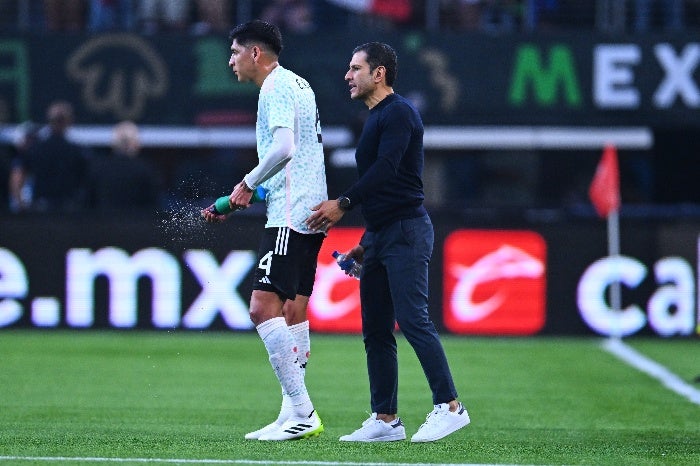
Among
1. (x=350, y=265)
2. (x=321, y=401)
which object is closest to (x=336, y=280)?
(x=321, y=401)

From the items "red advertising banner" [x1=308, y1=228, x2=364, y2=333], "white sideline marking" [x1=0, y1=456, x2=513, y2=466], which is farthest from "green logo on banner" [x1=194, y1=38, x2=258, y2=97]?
"white sideline marking" [x1=0, y1=456, x2=513, y2=466]

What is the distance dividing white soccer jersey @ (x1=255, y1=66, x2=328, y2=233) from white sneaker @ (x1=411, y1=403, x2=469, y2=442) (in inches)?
47.8

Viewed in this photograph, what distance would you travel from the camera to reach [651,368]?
14.0m

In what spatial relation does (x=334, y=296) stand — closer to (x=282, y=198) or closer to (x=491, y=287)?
(x=491, y=287)

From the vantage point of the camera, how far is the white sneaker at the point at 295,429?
8.44 m

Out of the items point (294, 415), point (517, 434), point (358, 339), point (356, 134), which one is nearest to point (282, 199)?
point (294, 415)

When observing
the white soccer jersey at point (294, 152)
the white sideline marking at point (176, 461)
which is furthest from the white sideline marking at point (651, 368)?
the white sideline marking at point (176, 461)

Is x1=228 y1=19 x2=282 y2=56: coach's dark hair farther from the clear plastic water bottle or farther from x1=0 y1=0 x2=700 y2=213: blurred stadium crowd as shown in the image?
x1=0 y1=0 x2=700 y2=213: blurred stadium crowd

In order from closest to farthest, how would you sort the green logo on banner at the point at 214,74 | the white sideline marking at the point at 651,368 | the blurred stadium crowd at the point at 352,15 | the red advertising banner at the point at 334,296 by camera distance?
the white sideline marking at the point at 651,368, the red advertising banner at the point at 334,296, the green logo on banner at the point at 214,74, the blurred stadium crowd at the point at 352,15

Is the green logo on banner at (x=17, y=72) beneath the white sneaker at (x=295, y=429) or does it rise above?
above

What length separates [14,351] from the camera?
14.7 metres

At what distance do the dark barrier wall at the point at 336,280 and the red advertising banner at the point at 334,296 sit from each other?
1 cm

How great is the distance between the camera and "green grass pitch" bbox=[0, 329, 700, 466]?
802cm

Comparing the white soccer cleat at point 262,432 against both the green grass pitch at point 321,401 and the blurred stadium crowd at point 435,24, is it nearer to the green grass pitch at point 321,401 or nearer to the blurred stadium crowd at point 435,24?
Result: the green grass pitch at point 321,401
